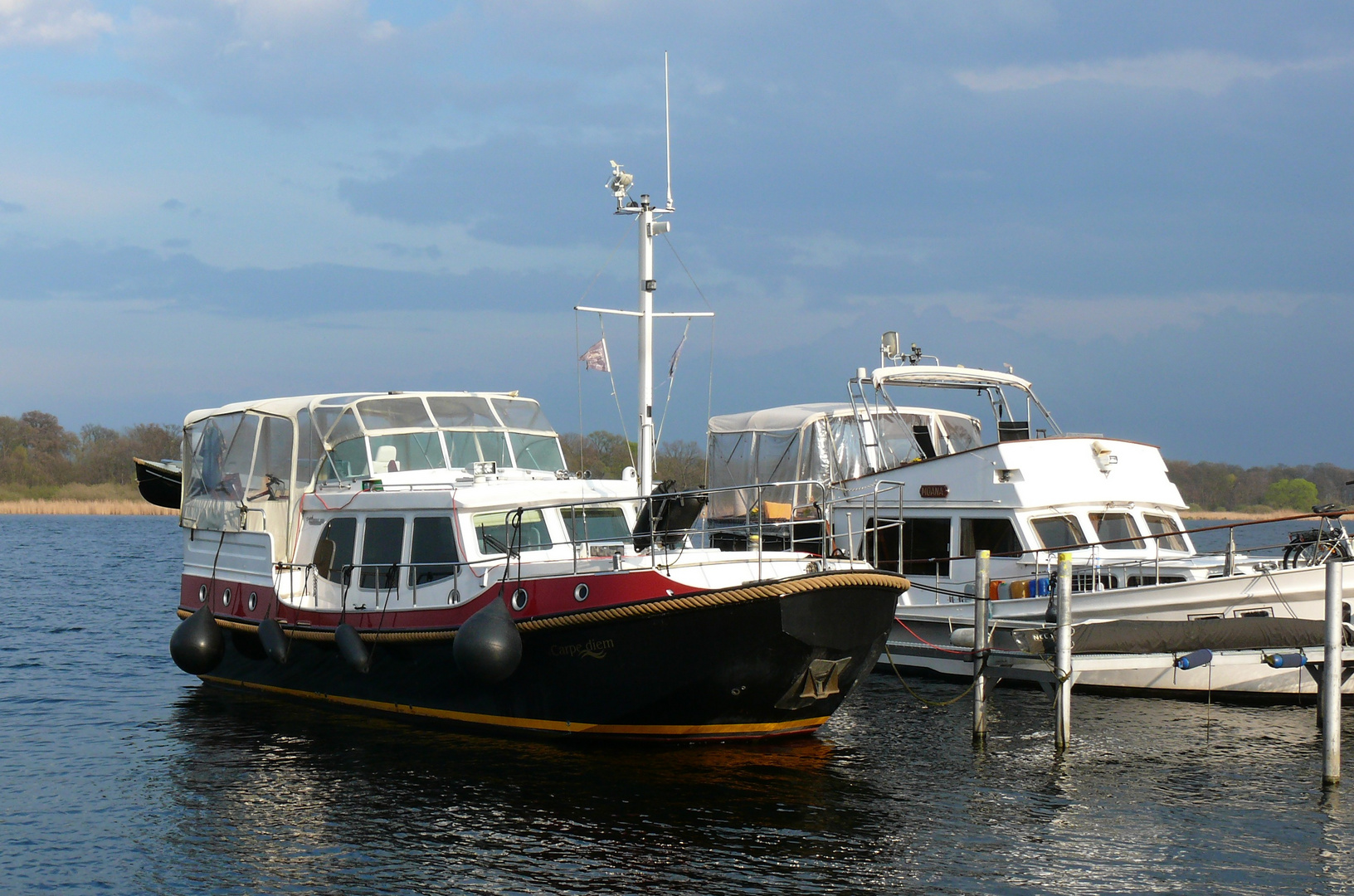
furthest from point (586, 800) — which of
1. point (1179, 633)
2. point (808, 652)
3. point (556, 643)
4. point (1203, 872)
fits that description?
point (1179, 633)

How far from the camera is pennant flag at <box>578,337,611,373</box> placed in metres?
14.8

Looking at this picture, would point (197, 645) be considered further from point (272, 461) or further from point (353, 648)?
point (353, 648)

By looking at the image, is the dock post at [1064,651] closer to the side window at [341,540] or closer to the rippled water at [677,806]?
the rippled water at [677,806]

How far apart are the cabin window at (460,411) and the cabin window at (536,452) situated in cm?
40

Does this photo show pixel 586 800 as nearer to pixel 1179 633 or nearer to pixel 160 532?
pixel 1179 633

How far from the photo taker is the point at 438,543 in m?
13.6

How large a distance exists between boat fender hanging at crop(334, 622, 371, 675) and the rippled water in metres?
0.88

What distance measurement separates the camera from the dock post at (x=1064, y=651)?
12.9 meters

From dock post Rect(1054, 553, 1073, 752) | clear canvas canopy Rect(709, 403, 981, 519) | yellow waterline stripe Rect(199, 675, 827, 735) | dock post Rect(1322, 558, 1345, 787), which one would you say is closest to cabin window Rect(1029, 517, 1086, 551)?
clear canvas canopy Rect(709, 403, 981, 519)

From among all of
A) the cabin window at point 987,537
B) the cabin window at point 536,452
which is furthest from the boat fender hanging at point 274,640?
the cabin window at point 987,537

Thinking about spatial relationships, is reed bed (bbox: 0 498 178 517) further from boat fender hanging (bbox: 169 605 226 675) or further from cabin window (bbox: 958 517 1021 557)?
cabin window (bbox: 958 517 1021 557)

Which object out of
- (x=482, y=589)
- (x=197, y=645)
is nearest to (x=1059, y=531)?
(x=482, y=589)

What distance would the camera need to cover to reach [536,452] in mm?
16141

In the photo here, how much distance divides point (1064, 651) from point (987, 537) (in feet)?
18.5
